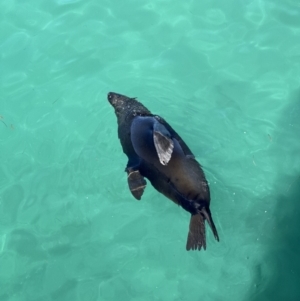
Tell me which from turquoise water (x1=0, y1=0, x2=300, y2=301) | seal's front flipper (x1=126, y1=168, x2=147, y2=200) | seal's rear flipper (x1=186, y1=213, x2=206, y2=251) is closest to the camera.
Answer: seal's rear flipper (x1=186, y1=213, x2=206, y2=251)

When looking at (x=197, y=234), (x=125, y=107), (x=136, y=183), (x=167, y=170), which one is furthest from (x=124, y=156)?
(x=197, y=234)

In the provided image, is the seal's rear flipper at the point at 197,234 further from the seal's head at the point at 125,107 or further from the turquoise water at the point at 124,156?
the seal's head at the point at 125,107

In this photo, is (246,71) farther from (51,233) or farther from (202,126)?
(51,233)

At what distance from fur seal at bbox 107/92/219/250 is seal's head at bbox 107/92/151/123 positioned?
195 mm

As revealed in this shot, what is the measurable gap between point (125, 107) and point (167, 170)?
1.41 metres

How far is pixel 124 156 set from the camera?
18.5 ft

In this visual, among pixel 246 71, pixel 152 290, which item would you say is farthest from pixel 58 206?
pixel 246 71

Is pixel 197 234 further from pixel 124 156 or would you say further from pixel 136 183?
pixel 124 156

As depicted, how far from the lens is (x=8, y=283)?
5246 mm

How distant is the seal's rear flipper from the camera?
13.5 ft

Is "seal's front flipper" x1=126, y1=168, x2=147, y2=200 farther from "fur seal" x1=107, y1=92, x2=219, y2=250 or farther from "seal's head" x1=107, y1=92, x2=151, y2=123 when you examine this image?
"seal's head" x1=107, y1=92, x2=151, y2=123

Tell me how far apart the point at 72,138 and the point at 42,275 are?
5.81ft

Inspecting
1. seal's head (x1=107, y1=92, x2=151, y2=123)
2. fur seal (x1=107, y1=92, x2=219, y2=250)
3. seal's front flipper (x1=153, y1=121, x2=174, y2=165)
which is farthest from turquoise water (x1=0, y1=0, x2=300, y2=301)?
seal's front flipper (x1=153, y1=121, x2=174, y2=165)

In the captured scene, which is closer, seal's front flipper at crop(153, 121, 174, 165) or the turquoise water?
seal's front flipper at crop(153, 121, 174, 165)
